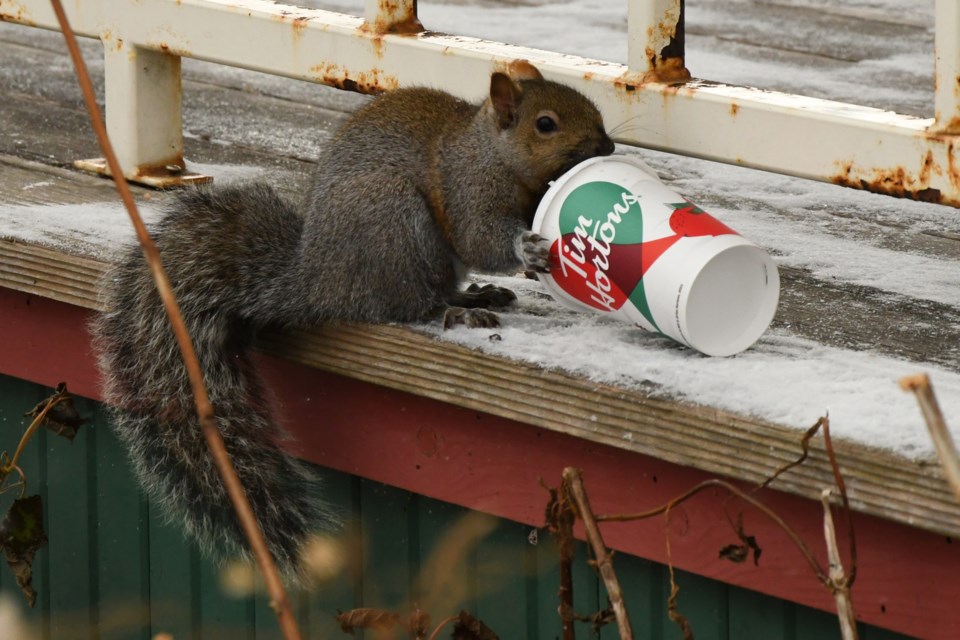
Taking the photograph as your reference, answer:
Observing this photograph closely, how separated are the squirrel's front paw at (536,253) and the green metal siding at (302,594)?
12.6 inches

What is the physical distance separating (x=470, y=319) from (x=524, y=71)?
40 cm

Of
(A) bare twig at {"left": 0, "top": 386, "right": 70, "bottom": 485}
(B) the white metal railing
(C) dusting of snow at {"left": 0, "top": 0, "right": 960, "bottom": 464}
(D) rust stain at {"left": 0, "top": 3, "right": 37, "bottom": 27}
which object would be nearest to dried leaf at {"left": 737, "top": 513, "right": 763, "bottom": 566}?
(C) dusting of snow at {"left": 0, "top": 0, "right": 960, "bottom": 464}

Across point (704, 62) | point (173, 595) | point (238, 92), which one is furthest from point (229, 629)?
point (704, 62)

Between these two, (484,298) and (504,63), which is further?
(504,63)

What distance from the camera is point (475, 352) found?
1.75 m

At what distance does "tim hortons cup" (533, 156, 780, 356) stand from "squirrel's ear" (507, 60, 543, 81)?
31 cm

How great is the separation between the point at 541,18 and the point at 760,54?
0.72 m

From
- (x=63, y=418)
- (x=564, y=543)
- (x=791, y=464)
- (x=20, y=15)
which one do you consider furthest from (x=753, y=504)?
(x=20, y=15)

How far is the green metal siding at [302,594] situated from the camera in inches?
67.7

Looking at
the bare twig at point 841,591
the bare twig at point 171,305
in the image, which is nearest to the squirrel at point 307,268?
the bare twig at point 841,591

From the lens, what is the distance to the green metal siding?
1.72 meters

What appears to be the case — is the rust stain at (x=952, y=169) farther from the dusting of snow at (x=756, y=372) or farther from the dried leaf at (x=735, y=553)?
the dried leaf at (x=735, y=553)

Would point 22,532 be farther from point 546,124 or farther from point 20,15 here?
point 20,15

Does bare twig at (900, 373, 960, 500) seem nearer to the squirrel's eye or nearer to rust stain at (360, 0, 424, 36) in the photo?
the squirrel's eye
